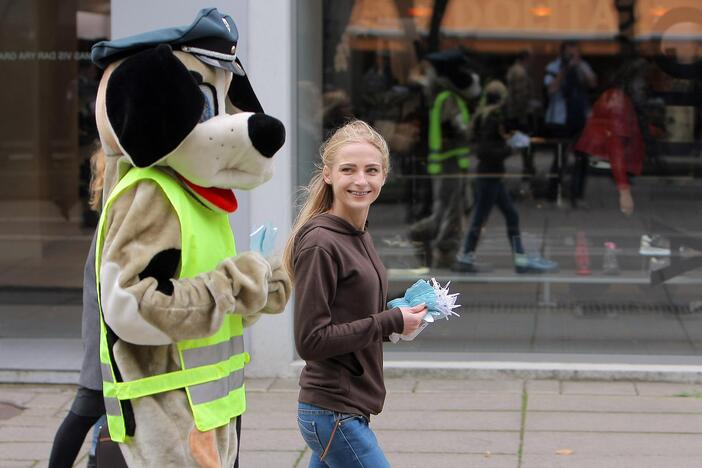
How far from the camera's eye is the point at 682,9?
25.9 feet

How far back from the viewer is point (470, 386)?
7270 mm

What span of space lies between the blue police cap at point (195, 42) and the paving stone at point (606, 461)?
10.0 ft

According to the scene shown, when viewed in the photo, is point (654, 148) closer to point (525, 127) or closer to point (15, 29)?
point (525, 127)

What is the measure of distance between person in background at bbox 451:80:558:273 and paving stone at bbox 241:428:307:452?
2.50 m

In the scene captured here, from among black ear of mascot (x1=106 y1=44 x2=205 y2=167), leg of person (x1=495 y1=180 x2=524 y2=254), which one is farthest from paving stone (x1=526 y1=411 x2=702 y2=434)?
black ear of mascot (x1=106 y1=44 x2=205 y2=167)

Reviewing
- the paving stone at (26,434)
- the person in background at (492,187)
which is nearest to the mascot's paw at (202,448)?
the paving stone at (26,434)

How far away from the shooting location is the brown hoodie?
3373 millimetres

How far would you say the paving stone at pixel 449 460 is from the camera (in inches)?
222

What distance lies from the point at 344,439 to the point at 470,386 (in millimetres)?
3892

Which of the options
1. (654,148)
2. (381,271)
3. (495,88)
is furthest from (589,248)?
(381,271)

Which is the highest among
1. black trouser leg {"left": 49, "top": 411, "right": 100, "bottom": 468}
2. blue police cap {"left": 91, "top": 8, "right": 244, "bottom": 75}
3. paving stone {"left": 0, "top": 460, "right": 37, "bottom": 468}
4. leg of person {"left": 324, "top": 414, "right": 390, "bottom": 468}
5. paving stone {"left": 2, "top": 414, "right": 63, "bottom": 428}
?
blue police cap {"left": 91, "top": 8, "right": 244, "bottom": 75}

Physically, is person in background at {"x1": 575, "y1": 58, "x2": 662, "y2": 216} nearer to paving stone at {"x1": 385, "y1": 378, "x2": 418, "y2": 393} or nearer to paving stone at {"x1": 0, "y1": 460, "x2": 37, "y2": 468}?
paving stone at {"x1": 385, "y1": 378, "x2": 418, "y2": 393}

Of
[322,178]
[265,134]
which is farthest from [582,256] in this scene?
[265,134]

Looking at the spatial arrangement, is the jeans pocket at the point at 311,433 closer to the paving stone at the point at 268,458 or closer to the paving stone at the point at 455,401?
the paving stone at the point at 268,458
